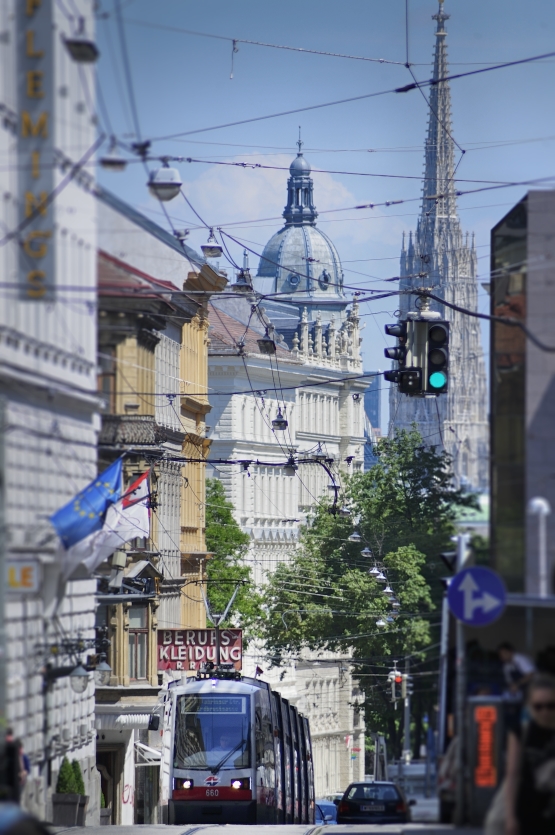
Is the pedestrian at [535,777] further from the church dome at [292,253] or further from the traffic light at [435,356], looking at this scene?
the church dome at [292,253]

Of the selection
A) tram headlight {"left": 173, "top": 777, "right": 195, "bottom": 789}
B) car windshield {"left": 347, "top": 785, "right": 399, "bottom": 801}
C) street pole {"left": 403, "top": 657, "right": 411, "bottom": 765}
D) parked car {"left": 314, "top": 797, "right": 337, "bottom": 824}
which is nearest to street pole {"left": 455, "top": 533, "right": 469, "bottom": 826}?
street pole {"left": 403, "top": 657, "right": 411, "bottom": 765}

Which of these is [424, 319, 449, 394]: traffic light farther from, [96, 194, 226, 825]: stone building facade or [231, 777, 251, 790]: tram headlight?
[231, 777, 251, 790]: tram headlight

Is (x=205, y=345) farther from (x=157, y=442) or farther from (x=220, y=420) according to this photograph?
(x=220, y=420)

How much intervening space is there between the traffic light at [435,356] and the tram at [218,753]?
15594 millimetres

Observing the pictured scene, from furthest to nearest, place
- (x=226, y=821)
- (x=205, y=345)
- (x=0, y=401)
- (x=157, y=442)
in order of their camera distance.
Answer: (x=205, y=345) → (x=157, y=442) → (x=226, y=821) → (x=0, y=401)

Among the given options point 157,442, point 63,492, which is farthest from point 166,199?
point 157,442

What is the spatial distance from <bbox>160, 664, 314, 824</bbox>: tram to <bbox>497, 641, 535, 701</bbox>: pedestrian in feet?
74.4

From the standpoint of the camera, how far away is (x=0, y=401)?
755 inches

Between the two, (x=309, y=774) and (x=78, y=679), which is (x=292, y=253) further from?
(x=78, y=679)

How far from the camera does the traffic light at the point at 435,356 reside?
26.5 m

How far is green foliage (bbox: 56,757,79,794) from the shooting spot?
2425 centimetres

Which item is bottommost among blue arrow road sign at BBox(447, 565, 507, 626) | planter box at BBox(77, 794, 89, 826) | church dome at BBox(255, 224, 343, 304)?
planter box at BBox(77, 794, 89, 826)

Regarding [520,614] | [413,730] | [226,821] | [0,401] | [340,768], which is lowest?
[340,768]

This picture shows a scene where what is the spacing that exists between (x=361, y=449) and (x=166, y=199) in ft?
394
